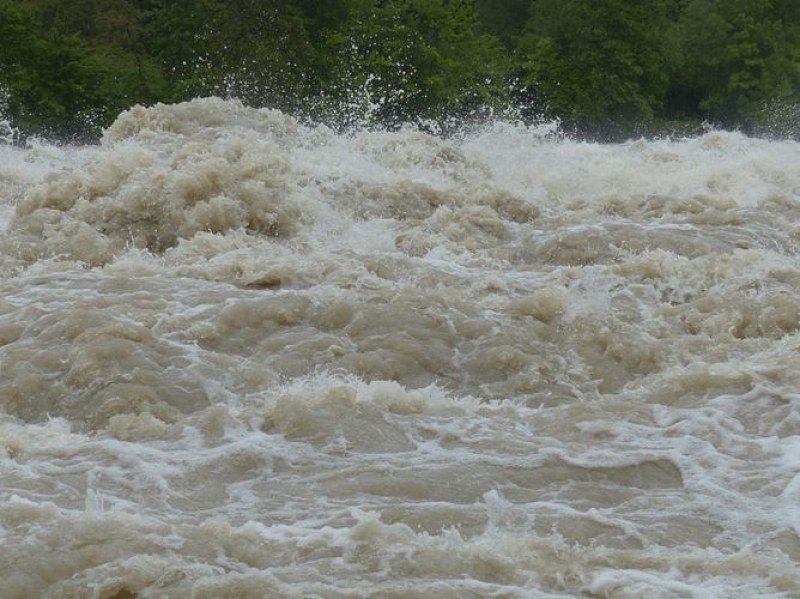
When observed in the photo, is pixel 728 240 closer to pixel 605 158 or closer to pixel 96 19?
pixel 605 158

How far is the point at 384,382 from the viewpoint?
7348 millimetres

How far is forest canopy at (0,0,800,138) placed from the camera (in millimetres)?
25625

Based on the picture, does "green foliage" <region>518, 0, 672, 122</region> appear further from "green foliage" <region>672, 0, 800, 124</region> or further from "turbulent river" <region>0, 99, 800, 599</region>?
"turbulent river" <region>0, 99, 800, 599</region>

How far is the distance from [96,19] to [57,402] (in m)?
22.6

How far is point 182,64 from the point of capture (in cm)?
2714

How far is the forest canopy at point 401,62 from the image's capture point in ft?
84.1

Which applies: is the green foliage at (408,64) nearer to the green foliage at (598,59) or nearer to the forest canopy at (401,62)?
the forest canopy at (401,62)

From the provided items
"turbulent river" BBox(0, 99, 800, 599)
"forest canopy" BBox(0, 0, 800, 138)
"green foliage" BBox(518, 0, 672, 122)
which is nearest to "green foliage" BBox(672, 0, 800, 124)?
"forest canopy" BBox(0, 0, 800, 138)

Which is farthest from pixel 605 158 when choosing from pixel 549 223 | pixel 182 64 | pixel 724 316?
pixel 182 64

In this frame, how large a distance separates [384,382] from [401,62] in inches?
844

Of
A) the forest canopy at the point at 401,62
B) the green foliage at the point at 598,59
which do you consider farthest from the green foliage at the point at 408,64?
the green foliage at the point at 598,59

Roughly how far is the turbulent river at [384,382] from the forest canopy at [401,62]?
12315mm

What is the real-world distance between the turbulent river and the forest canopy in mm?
12315

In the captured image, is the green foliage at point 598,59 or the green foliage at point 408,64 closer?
the green foliage at point 408,64
